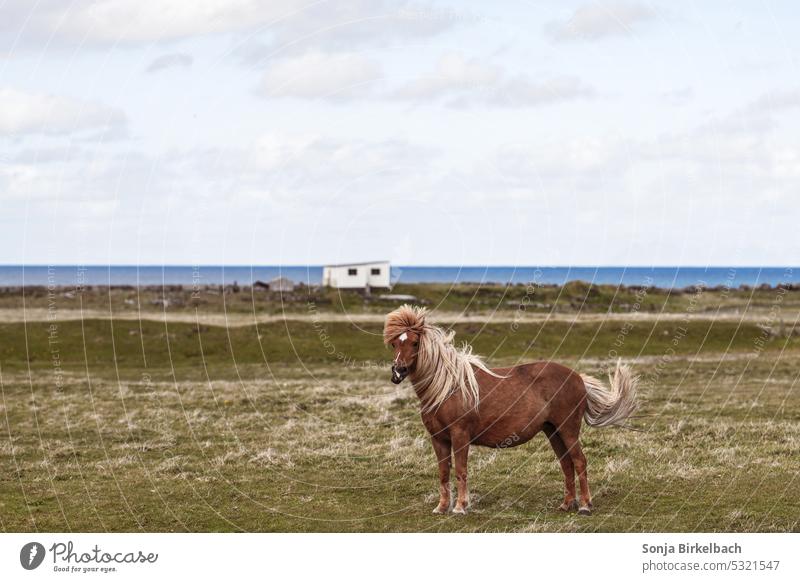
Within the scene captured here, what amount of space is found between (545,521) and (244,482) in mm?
6213

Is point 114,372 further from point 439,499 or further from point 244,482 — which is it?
point 439,499

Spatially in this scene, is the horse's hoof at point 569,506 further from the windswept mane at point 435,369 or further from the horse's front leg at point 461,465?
the windswept mane at point 435,369

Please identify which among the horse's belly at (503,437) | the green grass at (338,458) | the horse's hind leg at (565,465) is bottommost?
the green grass at (338,458)

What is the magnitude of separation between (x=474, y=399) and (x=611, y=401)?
2.19 meters

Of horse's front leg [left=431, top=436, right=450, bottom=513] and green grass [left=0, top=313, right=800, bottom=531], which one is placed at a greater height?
horse's front leg [left=431, top=436, right=450, bottom=513]

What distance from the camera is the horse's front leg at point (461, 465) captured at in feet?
44.2

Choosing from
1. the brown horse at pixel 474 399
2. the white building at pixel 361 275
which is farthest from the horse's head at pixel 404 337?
the white building at pixel 361 275

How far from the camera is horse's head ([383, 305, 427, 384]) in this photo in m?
13.1

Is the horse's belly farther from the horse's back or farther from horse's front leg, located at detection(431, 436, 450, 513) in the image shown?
horse's front leg, located at detection(431, 436, 450, 513)

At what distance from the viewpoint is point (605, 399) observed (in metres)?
14.2

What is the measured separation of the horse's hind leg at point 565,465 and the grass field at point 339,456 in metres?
0.31

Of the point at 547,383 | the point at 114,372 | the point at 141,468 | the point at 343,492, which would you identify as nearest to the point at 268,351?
the point at 114,372

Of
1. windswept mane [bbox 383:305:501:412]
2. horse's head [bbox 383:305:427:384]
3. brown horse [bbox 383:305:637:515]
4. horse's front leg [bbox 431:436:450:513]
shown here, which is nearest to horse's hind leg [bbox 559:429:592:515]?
brown horse [bbox 383:305:637:515]

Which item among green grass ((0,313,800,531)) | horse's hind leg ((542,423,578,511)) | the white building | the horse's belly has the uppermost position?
the white building
